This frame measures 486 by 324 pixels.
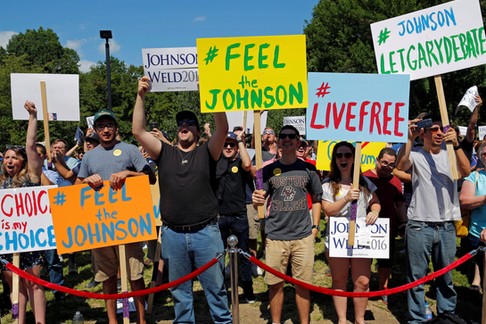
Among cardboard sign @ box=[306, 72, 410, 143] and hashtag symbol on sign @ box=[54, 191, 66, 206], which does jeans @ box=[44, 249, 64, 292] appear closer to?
hashtag symbol on sign @ box=[54, 191, 66, 206]

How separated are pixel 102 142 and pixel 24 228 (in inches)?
46.1

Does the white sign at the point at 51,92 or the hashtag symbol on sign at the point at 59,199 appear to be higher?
the white sign at the point at 51,92

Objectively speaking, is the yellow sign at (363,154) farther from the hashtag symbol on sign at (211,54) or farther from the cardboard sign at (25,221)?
the cardboard sign at (25,221)

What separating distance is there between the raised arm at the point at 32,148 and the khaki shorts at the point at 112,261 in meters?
1.05

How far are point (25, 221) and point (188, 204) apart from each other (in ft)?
5.94

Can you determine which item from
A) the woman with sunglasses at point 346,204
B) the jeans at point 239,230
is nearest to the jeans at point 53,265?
the jeans at point 239,230

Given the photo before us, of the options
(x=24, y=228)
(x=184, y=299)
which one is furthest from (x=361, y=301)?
(x=24, y=228)

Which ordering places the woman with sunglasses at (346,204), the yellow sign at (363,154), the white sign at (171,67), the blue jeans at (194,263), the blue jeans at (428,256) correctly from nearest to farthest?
the blue jeans at (194,263), the blue jeans at (428,256), the woman with sunglasses at (346,204), the yellow sign at (363,154), the white sign at (171,67)

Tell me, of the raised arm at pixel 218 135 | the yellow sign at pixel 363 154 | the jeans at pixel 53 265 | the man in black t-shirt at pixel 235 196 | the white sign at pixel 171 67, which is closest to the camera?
the raised arm at pixel 218 135

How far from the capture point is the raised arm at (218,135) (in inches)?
157

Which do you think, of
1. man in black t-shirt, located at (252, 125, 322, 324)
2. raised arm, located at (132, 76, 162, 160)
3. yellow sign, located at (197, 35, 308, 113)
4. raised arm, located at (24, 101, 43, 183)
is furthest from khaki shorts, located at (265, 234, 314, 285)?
raised arm, located at (24, 101, 43, 183)

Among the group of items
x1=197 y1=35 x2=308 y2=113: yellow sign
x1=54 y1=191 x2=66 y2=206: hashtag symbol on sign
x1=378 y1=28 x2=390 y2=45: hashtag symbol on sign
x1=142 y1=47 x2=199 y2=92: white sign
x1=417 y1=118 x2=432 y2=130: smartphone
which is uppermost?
x1=142 y1=47 x2=199 y2=92: white sign

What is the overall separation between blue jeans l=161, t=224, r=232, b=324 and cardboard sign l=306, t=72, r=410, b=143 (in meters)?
1.39

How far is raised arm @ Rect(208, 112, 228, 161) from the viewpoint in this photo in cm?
400
